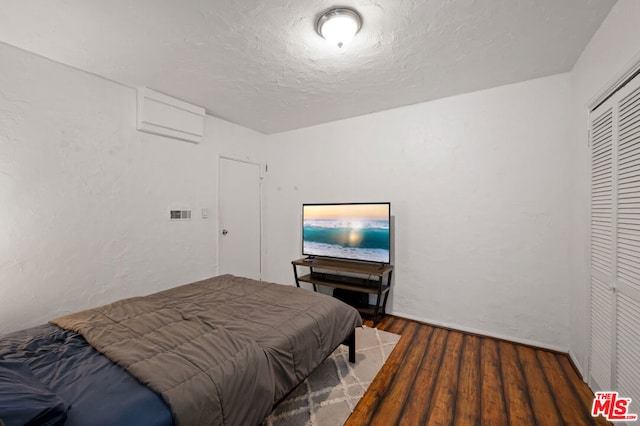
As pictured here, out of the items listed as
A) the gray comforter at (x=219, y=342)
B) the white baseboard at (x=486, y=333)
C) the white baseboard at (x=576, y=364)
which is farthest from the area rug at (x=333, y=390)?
the white baseboard at (x=576, y=364)

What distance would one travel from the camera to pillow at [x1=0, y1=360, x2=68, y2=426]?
85cm

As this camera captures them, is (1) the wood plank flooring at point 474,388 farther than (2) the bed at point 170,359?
Yes

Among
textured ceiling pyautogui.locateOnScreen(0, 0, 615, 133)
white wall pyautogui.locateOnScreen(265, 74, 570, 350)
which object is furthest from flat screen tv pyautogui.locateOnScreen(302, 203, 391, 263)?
textured ceiling pyautogui.locateOnScreen(0, 0, 615, 133)

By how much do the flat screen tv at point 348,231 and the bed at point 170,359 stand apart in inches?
49.4

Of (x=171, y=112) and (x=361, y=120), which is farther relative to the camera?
(x=361, y=120)

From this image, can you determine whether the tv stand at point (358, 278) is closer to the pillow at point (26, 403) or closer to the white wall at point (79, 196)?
the white wall at point (79, 196)

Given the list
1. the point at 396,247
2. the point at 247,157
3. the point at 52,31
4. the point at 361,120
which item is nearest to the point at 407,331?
the point at 396,247

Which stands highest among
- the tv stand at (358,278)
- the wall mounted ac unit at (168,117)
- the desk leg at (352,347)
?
the wall mounted ac unit at (168,117)

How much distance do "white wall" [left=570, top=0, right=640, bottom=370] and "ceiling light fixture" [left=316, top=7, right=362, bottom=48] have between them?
1.53 metres

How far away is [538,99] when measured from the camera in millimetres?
2564

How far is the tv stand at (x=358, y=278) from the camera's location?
10.1 feet

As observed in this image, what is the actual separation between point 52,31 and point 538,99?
4058 millimetres

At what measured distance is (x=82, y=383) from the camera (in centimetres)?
116

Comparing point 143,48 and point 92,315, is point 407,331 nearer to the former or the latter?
point 92,315
